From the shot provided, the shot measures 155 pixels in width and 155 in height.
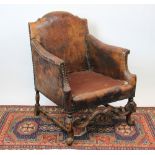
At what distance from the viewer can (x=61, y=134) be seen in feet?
9.04

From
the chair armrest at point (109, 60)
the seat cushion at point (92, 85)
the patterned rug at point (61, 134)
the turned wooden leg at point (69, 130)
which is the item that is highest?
the chair armrest at point (109, 60)

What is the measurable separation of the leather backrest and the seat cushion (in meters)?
0.15

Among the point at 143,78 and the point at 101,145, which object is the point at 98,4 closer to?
the point at 143,78

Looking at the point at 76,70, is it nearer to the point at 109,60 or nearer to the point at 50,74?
the point at 109,60

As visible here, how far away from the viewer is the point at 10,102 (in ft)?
10.8

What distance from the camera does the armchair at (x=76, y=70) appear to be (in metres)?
2.44

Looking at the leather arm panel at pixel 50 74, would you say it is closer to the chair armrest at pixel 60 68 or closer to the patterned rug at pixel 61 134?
the chair armrest at pixel 60 68

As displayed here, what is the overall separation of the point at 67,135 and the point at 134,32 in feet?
3.87

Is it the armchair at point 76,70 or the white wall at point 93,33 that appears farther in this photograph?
the white wall at point 93,33

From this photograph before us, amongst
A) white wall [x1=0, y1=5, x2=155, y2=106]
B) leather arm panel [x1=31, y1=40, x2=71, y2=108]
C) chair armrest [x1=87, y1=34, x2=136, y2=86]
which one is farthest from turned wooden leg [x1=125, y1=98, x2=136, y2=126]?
leather arm panel [x1=31, y1=40, x2=71, y2=108]

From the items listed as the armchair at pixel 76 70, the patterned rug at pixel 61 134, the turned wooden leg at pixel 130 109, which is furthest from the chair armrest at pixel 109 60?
the patterned rug at pixel 61 134

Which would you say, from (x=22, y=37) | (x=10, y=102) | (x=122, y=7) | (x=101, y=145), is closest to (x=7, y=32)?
(x=22, y=37)

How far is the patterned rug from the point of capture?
259cm

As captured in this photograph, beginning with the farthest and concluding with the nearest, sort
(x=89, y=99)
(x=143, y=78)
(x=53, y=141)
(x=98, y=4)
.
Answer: (x=143, y=78), (x=98, y=4), (x=53, y=141), (x=89, y=99)
